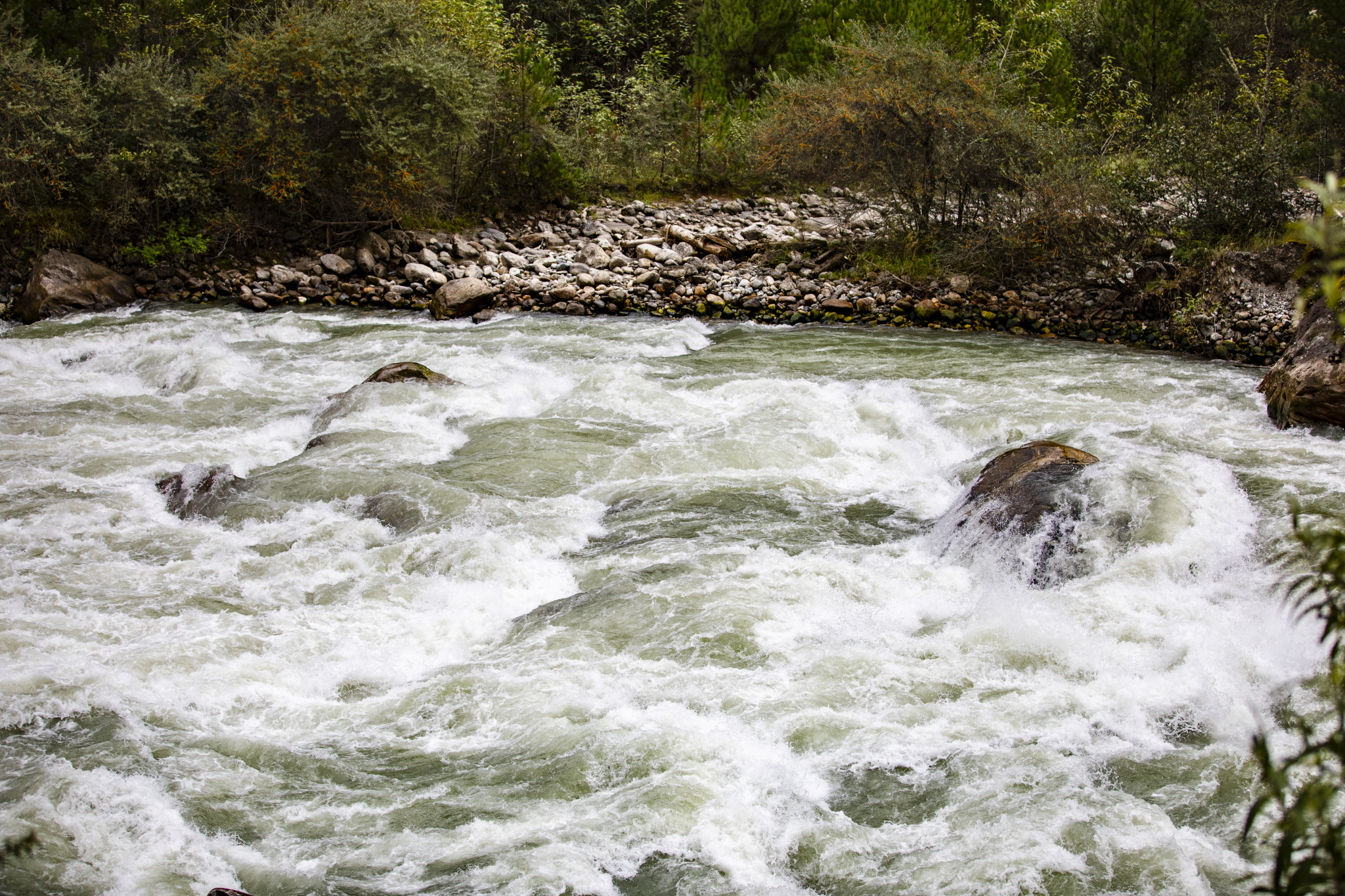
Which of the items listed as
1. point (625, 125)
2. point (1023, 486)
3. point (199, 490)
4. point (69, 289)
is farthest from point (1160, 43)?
point (69, 289)

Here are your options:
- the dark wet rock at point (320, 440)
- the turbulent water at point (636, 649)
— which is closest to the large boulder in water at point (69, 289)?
the turbulent water at point (636, 649)

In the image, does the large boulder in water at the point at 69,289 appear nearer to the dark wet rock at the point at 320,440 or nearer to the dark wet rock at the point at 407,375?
the dark wet rock at the point at 407,375

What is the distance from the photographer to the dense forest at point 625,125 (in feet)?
42.4

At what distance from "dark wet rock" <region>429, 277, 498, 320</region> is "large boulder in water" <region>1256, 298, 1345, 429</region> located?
31.4 feet

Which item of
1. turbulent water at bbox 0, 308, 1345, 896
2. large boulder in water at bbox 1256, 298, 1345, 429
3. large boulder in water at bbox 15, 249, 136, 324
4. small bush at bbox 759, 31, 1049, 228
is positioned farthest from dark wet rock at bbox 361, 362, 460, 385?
large boulder in water at bbox 1256, 298, 1345, 429

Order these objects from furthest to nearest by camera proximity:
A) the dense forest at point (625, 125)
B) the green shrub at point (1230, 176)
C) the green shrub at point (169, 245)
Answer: the green shrub at point (169, 245), the dense forest at point (625, 125), the green shrub at point (1230, 176)

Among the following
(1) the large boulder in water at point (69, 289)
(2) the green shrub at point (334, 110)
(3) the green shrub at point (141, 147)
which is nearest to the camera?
(1) the large boulder in water at point (69, 289)

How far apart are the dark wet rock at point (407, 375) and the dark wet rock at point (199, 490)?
2343mm

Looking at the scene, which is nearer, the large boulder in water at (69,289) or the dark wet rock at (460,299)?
the large boulder in water at (69,289)

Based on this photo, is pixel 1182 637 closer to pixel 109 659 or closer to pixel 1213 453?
pixel 1213 453

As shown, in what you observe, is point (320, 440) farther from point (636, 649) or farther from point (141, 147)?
point (141, 147)

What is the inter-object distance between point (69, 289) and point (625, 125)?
10.9 metres

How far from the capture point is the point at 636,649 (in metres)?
4.91

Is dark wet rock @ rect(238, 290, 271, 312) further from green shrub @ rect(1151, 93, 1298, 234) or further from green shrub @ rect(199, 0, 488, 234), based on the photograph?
green shrub @ rect(1151, 93, 1298, 234)
